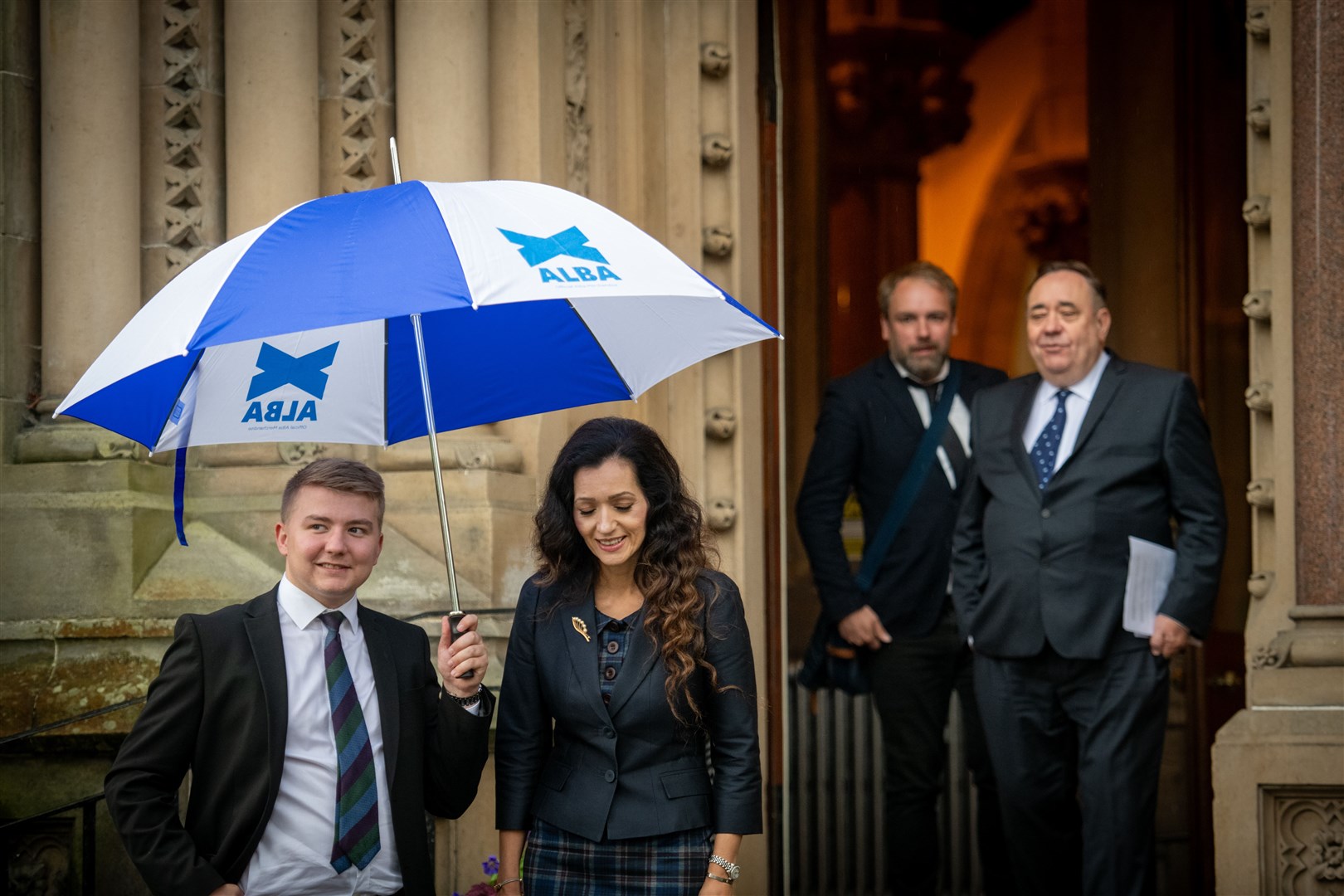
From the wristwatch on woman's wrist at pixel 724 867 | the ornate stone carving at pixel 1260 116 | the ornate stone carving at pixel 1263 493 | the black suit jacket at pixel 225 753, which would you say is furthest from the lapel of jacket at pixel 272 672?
the ornate stone carving at pixel 1260 116

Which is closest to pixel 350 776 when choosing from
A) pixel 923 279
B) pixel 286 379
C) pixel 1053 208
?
pixel 286 379

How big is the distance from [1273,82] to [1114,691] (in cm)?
216

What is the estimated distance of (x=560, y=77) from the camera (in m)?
5.56

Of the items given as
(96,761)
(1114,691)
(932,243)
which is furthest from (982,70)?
(96,761)

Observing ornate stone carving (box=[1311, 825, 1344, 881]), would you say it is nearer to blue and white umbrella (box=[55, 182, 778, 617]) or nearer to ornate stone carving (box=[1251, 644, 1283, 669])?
ornate stone carving (box=[1251, 644, 1283, 669])

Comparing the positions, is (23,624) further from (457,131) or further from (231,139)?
(457,131)

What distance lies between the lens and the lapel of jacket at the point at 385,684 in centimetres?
317

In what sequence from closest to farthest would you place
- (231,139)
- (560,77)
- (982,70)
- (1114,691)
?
(1114,691) → (231,139) → (560,77) → (982,70)

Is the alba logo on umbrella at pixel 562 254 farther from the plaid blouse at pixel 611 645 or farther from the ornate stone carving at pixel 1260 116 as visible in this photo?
the ornate stone carving at pixel 1260 116

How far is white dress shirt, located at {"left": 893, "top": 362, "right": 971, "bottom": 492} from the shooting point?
5.38 m

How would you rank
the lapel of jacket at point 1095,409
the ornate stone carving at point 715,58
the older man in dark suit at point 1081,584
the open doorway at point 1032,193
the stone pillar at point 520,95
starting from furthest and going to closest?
the open doorway at point 1032,193 → the ornate stone carving at point 715,58 → the stone pillar at point 520,95 → the lapel of jacket at point 1095,409 → the older man in dark suit at point 1081,584

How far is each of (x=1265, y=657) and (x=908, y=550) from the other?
3.78 ft

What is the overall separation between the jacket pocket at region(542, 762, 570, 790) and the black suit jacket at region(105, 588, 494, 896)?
A: 0.61ft

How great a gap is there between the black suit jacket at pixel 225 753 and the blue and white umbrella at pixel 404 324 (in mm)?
434
